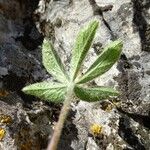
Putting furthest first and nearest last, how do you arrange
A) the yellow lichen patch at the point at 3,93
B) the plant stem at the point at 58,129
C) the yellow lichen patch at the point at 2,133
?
the yellow lichen patch at the point at 3,93 < the yellow lichen patch at the point at 2,133 < the plant stem at the point at 58,129

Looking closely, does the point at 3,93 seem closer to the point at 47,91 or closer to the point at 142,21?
the point at 142,21

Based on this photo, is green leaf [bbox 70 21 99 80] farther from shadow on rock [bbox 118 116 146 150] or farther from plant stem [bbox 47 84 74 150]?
shadow on rock [bbox 118 116 146 150]

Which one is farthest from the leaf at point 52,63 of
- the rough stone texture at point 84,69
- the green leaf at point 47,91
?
the rough stone texture at point 84,69

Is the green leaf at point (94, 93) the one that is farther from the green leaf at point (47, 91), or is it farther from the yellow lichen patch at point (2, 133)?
the yellow lichen patch at point (2, 133)

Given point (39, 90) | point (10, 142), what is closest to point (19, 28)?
point (10, 142)

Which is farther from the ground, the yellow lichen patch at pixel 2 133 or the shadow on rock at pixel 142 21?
the shadow on rock at pixel 142 21

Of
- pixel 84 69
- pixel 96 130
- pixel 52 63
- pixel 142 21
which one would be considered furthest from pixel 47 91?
pixel 142 21

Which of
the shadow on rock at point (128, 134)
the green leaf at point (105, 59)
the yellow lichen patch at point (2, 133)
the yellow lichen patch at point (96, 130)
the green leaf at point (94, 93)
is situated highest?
the yellow lichen patch at point (2, 133)
